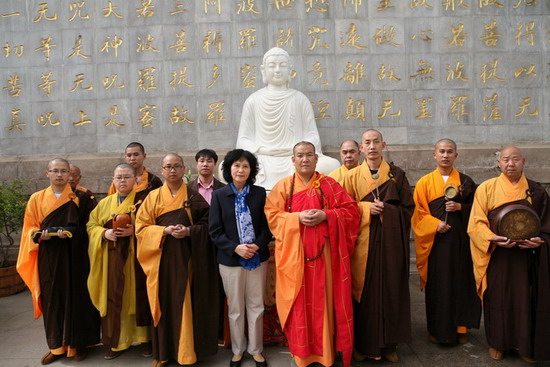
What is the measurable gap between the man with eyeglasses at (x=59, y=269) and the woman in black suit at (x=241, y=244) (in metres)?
1.19

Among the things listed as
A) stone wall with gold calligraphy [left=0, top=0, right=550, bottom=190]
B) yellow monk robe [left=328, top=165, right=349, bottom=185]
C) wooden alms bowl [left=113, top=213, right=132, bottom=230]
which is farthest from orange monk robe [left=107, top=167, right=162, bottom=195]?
stone wall with gold calligraphy [left=0, top=0, right=550, bottom=190]

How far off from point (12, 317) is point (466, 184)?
4.84 meters

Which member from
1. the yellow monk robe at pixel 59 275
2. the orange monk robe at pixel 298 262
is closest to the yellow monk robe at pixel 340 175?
the orange monk robe at pixel 298 262

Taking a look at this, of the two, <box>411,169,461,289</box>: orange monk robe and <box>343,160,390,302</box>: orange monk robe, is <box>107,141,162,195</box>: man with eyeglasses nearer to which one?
<box>343,160,390,302</box>: orange monk robe

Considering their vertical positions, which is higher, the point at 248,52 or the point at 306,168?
the point at 248,52

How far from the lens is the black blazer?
2.73 metres

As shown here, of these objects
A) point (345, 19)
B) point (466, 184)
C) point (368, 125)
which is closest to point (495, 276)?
point (466, 184)

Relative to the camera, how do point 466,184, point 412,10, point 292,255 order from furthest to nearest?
point 412,10
point 466,184
point 292,255

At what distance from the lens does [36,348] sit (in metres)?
3.36

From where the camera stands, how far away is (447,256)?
10.5 ft

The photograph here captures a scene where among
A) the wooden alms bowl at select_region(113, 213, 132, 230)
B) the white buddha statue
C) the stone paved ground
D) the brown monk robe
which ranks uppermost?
the white buddha statue

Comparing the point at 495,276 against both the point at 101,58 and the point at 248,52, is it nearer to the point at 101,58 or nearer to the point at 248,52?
the point at 248,52

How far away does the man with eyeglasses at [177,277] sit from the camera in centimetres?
279

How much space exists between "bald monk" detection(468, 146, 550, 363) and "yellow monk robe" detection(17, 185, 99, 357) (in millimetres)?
3129
